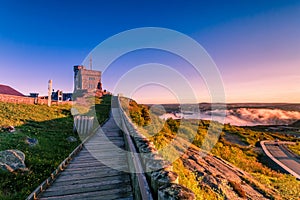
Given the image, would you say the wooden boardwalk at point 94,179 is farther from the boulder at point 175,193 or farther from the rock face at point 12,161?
the boulder at point 175,193

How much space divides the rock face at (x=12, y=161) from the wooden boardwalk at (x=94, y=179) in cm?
145

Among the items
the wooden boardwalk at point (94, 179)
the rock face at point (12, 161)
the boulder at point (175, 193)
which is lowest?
the wooden boardwalk at point (94, 179)

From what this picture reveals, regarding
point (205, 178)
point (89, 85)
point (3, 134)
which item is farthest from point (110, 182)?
point (89, 85)

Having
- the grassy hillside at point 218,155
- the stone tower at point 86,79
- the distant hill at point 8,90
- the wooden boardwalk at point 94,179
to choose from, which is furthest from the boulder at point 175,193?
the stone tower at point 86,79

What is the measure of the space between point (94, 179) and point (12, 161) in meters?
2.91

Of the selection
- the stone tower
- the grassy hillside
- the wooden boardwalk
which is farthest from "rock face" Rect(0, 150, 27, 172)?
the stone tower

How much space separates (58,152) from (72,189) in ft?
13.7

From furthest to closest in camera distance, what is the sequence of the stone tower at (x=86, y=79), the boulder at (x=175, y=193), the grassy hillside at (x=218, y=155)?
the stone tower at (x=86, y=79) < the grassy hillside at (x=218, y=155) < the boulder at (x=175, y=193)

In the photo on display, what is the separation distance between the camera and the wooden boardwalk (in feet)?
14.0

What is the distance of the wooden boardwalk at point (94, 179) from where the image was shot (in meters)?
4.27

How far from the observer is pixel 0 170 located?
5.25m

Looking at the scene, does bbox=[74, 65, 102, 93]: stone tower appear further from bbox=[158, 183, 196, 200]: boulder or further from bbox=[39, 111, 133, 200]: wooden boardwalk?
bbox=[158, 183, 196, 200]: boulder

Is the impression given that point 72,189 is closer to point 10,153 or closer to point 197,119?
point 10,153

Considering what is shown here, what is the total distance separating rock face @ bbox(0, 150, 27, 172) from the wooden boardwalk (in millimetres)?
1448
